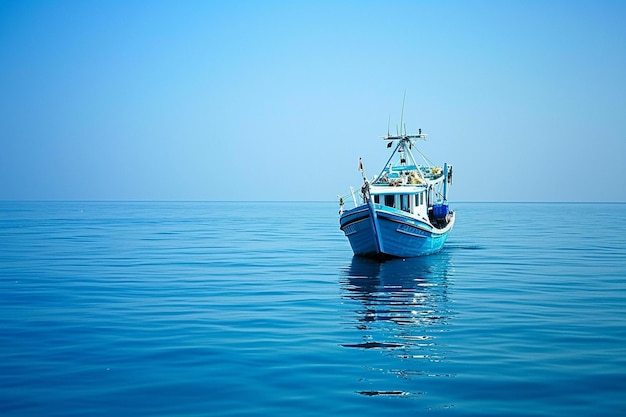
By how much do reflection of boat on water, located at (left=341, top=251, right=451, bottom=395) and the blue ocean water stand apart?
81 mm

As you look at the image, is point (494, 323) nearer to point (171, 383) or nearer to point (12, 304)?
point (171, 383)

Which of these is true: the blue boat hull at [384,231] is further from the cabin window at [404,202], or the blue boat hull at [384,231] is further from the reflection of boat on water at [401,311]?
the cabin window at [404,202]

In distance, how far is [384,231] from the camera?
122 feet

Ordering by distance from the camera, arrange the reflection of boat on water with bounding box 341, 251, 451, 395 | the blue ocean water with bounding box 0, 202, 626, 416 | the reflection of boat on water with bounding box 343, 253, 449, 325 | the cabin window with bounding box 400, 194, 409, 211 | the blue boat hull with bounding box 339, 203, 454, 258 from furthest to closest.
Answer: the cabin window with bounding box 400, 194, 409, 211
the blue boat hull with bounding box 339, 203, 454, 258
the reflection of boat on water with bounding box 343, 253, 449, 325
the reflection of boat on water with bounding box 341, 251, 451, 395
the blue ocean water with bounding box 0, 202, 626, 416

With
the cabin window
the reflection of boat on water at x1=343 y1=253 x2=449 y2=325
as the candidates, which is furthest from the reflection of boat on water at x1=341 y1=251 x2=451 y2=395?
the cabin window

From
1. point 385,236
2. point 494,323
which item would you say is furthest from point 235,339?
point 385,236

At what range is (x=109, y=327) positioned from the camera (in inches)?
721

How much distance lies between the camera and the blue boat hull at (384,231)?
36.5m

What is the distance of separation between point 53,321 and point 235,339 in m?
6.38

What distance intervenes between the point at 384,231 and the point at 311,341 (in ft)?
A: 69.4

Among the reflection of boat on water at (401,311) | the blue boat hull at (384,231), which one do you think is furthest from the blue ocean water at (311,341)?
the blue boat hull at (384,231)

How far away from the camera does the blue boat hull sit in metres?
36.5

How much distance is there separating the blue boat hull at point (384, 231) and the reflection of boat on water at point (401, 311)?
98cm

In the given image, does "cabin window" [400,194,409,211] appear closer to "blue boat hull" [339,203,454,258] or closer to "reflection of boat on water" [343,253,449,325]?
"blue boat hull" [339,203,454,258]
